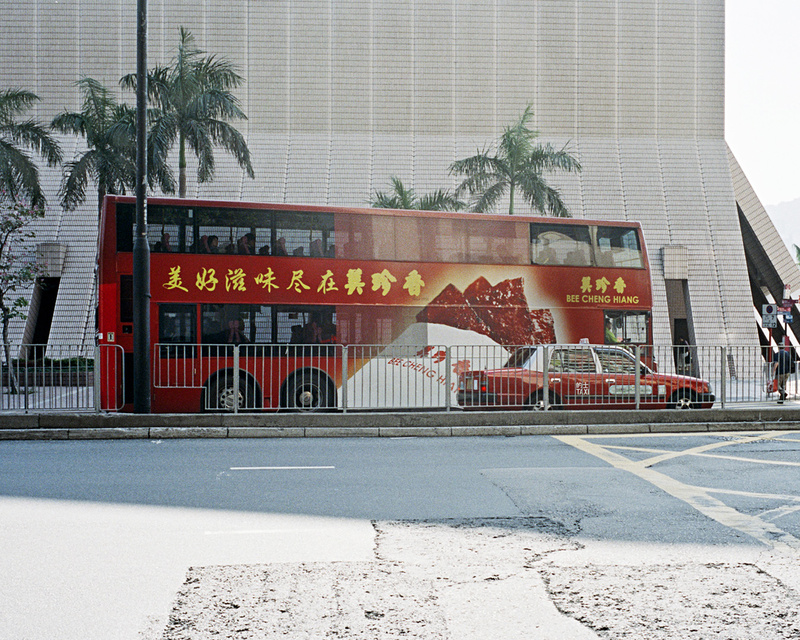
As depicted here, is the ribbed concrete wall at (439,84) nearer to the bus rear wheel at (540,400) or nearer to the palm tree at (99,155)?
the palm tree at (99,155)

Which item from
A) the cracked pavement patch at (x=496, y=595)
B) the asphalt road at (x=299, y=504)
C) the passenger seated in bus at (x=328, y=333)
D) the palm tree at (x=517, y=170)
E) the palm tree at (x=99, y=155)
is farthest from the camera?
the palm tree at (x=517, y=170)

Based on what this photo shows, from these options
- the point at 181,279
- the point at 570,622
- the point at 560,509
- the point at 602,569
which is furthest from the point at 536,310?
the point at 570,622

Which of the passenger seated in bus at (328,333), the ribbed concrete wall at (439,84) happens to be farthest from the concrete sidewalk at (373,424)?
the ribbed concrete wall at (439,84)

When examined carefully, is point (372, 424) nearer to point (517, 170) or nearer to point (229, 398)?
point (229, 398)

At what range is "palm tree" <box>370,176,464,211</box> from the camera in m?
31.2

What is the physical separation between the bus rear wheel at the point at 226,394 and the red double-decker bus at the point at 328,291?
22 millimetres

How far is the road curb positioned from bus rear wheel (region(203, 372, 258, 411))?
75 centimetres

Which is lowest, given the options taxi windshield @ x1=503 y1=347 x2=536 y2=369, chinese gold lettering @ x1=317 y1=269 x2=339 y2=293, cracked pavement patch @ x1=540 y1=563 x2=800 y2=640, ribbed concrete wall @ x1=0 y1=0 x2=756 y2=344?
cracked pavement patch @ x1=540 y1=563 x2=800 y2=640

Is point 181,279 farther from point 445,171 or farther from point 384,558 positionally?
point 445,171

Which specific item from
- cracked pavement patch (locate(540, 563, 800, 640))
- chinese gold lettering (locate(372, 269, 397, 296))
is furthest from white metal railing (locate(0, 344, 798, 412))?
cracked pavement patch (locate(540, 563, 800, 640))

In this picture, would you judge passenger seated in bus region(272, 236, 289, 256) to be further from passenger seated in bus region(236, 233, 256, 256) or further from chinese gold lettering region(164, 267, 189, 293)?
chinese gold lettering region(164, 267, 189, 293)

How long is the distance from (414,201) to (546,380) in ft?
76.4

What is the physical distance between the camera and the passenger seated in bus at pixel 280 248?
46.4 ft

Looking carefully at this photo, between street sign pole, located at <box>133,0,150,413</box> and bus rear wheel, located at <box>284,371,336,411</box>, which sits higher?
street sign pole, located at <box>133,0,150,413</box>
